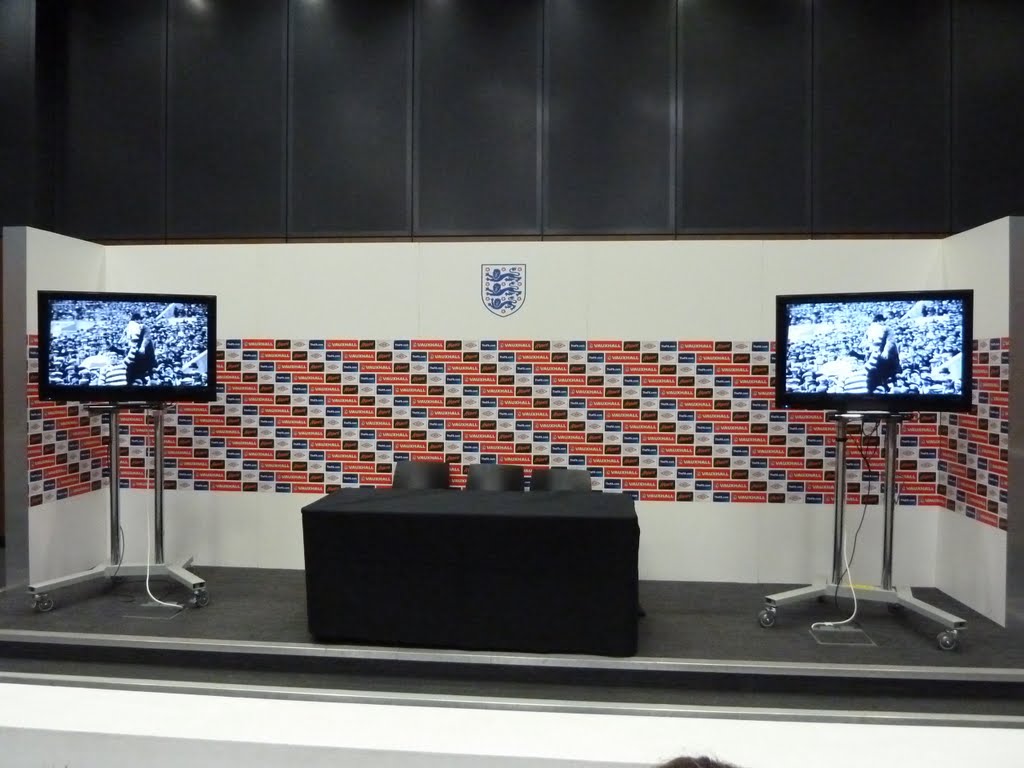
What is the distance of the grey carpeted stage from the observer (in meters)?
2.99

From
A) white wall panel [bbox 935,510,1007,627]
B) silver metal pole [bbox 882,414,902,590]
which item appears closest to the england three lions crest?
silver metal pole [bbox 882,414,902,590]

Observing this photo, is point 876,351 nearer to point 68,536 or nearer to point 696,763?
point 696,763

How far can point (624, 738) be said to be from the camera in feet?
3.17

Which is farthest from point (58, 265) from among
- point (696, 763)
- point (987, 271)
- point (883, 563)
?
point (987, 271)

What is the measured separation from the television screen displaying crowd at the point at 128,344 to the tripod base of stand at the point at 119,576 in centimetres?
109

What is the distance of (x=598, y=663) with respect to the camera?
120 inches

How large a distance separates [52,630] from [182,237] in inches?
113

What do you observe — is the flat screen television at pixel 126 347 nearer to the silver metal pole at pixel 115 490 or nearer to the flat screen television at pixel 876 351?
the silver metal pole at pixel 115 490

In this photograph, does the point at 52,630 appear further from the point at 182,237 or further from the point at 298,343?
the point at 182,237

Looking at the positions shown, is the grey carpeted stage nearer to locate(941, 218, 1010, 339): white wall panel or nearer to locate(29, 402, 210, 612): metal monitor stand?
locate(29, 402, 210, 612): metal monitor stand

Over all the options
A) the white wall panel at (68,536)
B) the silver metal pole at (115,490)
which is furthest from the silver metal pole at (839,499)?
the white wall panel at (68,536)

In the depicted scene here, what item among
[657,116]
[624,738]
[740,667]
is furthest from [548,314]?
[624,738]

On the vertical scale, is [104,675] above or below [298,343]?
below

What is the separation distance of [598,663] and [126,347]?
3088 millimetres
